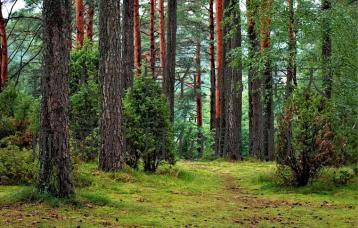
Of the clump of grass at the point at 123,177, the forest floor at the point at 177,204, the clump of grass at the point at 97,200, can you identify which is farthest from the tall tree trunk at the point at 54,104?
the clump of grass at the point at 123,177

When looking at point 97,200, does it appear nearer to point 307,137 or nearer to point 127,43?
point 307,137

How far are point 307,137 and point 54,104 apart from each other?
18.2ft

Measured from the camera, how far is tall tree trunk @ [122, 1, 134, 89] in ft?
50.2

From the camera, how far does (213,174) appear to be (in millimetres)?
14969

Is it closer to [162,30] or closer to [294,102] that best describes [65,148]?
[294,102]

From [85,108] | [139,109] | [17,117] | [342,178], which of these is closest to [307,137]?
[342,178]

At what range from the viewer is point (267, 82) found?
846 inches

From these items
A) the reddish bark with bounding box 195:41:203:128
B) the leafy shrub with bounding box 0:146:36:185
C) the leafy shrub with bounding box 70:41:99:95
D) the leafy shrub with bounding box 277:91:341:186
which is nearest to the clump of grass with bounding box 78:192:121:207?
the leafy shrub with bounding box 0:146:36:185

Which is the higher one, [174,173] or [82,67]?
[82,67]

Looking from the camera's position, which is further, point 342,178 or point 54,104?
point 342,178

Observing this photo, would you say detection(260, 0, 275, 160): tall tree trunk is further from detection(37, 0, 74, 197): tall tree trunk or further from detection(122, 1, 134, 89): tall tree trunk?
detection(37, 0, 74, 197): tall tree trunk

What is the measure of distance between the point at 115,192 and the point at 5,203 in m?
2.55

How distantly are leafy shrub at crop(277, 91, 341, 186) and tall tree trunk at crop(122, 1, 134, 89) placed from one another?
6.08 meters

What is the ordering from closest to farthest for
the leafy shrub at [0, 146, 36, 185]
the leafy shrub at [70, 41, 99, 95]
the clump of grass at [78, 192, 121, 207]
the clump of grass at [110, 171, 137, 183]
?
the clump of grass at [78, 192, 121, 207], the leafy shrub at [0, 146, 36, 185], the clump of grass at [110, 171, 137, 183], the leafy shrub at [70, 41, 99, 95]
